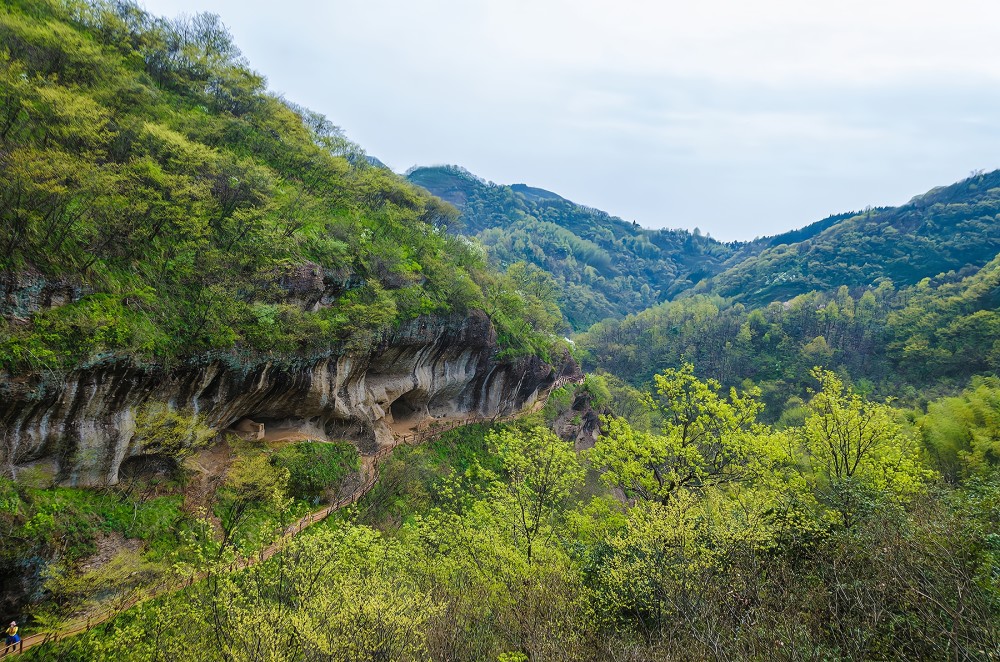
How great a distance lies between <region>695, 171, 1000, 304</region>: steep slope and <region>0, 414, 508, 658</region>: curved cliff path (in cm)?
11672

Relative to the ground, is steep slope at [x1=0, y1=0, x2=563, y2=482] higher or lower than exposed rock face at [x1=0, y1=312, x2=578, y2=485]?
higher

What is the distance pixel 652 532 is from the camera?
12.1 m

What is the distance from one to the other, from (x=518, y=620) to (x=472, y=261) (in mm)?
35669

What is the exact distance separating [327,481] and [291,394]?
4.97m

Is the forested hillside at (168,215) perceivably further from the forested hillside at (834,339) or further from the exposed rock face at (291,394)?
the forested hillside at (834,339)

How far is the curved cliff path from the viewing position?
13.1m

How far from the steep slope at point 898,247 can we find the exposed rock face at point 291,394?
10869 cm

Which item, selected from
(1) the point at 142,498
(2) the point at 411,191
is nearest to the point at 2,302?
(1) the point at 142,498

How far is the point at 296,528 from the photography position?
68.0ft

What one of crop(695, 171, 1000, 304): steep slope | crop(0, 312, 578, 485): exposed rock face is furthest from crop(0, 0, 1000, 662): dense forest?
crop(695, 171, 1000, 304): steep slope

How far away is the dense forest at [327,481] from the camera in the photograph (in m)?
9.58

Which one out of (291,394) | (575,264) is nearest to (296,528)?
(291,394)

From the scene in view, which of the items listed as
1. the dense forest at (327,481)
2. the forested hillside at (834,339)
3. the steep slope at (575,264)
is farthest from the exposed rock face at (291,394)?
the steep slope at (575,264)

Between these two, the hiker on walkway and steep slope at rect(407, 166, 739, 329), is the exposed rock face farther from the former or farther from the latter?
steep slope at rect(407, 166, 739, 329)
